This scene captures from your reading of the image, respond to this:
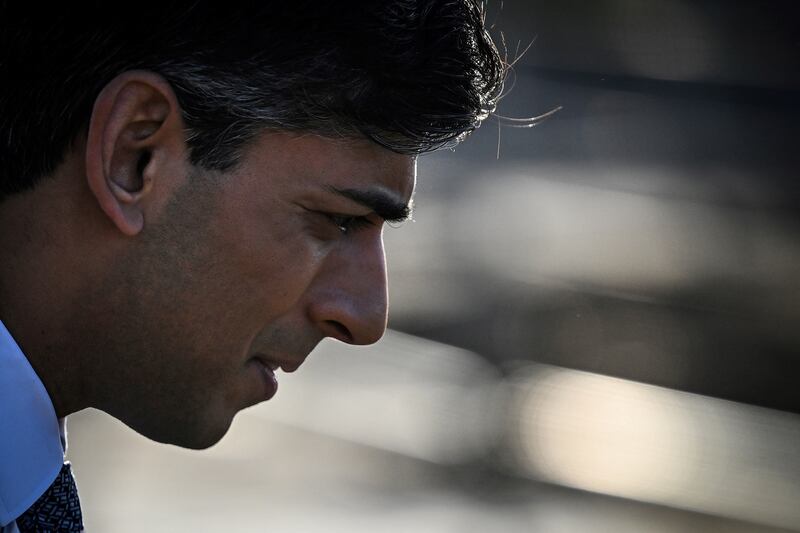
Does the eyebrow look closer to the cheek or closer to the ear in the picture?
the cheek

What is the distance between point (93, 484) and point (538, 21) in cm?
417

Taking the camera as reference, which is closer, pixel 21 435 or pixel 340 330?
pixel 21 435

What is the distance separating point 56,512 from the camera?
5.03ft

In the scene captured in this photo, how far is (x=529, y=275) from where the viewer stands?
5477mm

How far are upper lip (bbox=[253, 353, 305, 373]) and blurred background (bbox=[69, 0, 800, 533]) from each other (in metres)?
2.36

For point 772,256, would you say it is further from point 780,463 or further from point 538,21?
point 538,21

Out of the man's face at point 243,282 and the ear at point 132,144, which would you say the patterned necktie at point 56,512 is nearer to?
the man's face at point 243,282

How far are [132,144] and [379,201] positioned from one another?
12.5 inches

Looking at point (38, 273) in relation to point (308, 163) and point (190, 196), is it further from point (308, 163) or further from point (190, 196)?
point (308, 163)

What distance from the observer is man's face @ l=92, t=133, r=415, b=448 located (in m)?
1.52

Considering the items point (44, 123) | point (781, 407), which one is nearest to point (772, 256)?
point (781, 407)

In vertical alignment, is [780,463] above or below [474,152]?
above

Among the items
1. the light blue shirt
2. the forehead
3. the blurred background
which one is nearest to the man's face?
the forehead

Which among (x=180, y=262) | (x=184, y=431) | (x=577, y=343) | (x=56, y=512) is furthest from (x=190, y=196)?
(x=577, y=343)
